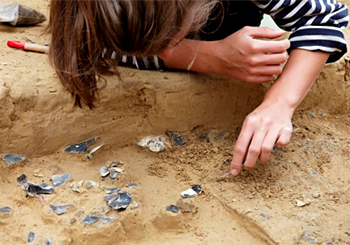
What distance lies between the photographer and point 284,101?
1318 mm

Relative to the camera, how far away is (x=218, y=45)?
142 centimetres

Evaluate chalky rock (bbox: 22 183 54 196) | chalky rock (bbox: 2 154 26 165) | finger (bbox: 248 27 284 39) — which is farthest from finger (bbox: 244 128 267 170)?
chalky rock (bbox: 2 154 26 165)

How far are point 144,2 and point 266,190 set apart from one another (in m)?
0.60

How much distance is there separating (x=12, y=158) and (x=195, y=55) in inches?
22.9

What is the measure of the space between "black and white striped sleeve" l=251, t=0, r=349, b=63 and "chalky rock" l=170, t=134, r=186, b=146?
417 mm

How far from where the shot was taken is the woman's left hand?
1230 mm

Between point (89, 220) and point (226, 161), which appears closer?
point (89, 220)

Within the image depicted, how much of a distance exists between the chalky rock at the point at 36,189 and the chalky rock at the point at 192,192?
337mm

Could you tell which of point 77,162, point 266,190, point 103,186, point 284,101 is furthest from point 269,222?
point 77,162

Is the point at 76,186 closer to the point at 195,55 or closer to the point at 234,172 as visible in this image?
the point at 234,172

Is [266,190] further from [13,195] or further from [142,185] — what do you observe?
[13,195]

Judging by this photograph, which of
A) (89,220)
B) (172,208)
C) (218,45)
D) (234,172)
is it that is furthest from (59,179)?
(218,45)

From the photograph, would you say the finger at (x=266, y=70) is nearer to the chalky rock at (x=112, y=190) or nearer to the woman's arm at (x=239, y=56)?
the woman's arm at (x=239, y=56)

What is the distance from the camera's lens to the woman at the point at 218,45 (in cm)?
105
